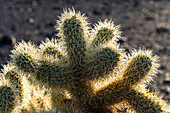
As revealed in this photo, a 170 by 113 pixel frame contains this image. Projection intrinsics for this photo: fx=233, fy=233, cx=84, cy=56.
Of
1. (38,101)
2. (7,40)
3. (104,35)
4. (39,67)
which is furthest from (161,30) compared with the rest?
(39,67)

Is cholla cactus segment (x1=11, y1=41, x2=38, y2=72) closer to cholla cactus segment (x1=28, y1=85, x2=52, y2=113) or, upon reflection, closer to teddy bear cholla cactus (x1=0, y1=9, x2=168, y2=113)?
teddy bear cholla cactus (x1=0, y1=9, x2=168, y2=113)

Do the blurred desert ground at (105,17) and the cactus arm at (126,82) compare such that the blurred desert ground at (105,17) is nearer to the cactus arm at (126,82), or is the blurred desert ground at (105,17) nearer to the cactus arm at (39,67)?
the cactus arm at (126,82)

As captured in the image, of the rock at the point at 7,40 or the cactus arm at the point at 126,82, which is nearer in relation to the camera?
the cactus arm at the point at 126,82

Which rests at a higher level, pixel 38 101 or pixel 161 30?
pixel 161 30

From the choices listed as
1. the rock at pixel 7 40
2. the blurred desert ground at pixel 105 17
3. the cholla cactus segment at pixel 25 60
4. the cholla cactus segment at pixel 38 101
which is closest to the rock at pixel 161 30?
the blurred desert ground at pixel 105 17

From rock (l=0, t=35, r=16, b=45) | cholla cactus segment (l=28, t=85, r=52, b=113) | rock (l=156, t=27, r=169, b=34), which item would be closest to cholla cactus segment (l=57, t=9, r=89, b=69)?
cholla cactus segment (l=28, t=85, r=52, b=113)

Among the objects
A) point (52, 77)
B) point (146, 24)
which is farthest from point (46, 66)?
point (146, 24)

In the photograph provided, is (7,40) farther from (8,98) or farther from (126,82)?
(126,82)
